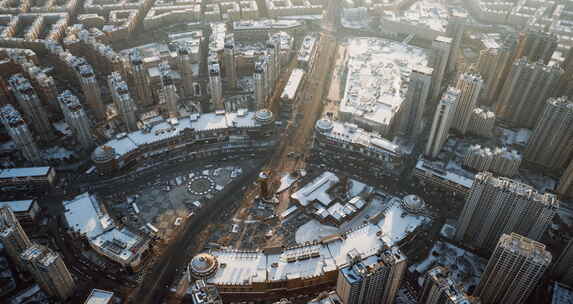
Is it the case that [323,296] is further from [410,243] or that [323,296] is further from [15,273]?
[15,273]

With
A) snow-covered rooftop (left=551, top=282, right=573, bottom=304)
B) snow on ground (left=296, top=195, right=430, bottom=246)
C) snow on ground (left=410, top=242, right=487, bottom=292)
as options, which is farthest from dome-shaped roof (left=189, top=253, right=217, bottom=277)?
snow-covered rooftop (left=551, top=282, right=573, bottom=304)

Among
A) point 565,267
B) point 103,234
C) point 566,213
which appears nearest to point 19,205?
point 103,234

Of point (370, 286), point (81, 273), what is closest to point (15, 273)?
point (81, 273)

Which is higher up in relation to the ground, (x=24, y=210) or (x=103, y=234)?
(x=24, y=210)

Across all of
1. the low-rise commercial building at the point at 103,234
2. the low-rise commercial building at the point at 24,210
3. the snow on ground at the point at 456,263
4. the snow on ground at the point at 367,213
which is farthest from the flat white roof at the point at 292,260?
the low-rise commercial building at the point at 24,210

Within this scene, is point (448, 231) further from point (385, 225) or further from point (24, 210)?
point (24, 210)

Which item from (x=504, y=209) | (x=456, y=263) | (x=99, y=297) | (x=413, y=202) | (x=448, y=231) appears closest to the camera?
(x=99, y=297)

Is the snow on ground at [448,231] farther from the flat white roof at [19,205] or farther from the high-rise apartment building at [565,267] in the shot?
the flat white roof at [19,205]
